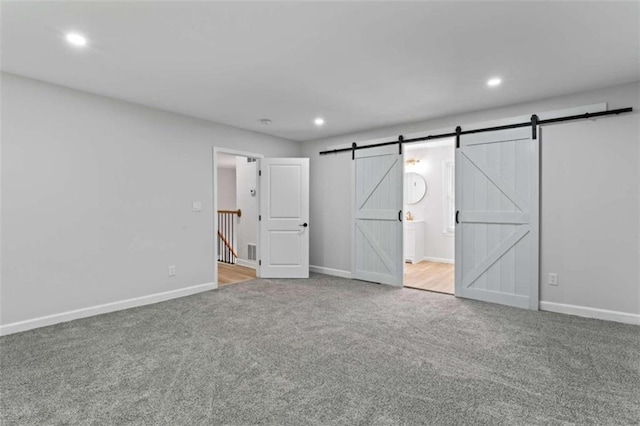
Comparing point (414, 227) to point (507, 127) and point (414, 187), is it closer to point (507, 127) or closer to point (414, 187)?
point (414, 187)

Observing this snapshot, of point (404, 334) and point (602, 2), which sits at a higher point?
point (602, 2)

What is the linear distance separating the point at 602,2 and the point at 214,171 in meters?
4.31

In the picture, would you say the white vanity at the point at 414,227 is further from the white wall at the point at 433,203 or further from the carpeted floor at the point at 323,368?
the carpeted floor at the point at 323,368

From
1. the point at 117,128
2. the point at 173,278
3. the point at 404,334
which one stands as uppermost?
the point at 117,128

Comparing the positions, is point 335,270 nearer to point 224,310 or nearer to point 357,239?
point 357,239

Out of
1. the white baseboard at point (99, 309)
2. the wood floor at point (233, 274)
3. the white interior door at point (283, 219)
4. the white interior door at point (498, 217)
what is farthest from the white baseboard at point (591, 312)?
the white baseboard at point (99, 309)

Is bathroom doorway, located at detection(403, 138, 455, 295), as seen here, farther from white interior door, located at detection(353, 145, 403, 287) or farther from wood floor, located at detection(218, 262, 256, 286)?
wood floor, located at detection(218, 262, 256, 286)

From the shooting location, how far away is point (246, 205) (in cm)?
663

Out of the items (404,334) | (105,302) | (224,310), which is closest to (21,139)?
(105,302)

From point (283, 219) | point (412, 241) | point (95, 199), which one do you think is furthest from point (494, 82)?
point (95, 199)

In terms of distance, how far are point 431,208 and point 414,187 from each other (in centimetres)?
62

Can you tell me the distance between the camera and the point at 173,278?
424cm

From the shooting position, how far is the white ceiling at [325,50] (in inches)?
81.9

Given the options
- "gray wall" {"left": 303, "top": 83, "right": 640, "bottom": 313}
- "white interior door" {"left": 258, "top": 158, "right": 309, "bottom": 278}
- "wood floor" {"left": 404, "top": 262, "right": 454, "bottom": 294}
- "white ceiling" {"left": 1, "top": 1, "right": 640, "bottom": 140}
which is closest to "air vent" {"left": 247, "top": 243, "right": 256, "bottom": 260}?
"white interior door" {"left": 258, "top": 158, "right": 309, "bottom": 278}
